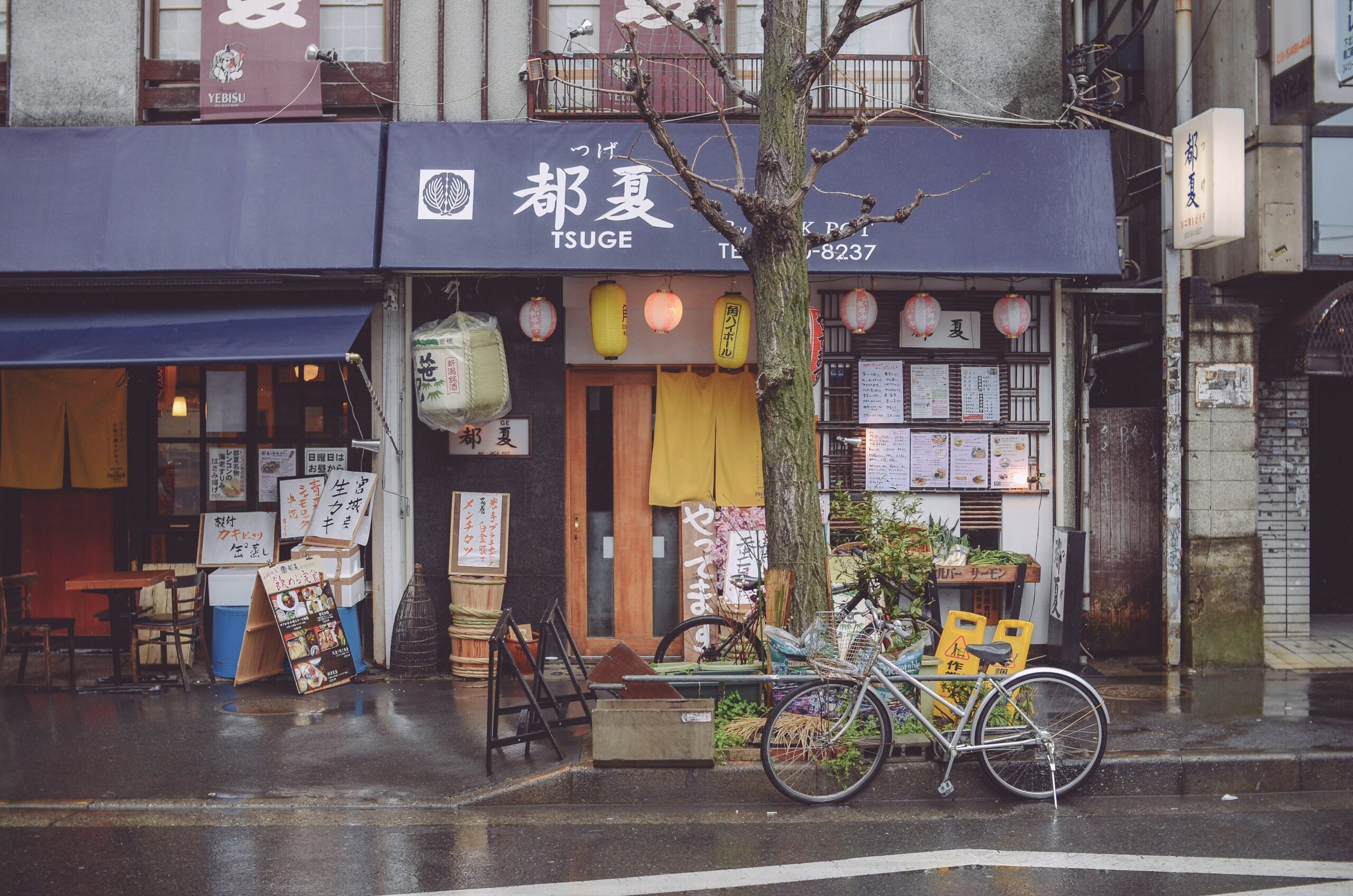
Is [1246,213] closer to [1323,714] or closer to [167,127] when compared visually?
[1323,714]

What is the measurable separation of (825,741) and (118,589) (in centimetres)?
674

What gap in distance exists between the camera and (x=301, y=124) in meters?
9.87

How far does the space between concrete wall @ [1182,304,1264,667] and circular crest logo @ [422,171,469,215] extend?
7.26 m

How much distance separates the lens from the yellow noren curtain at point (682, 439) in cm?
1058

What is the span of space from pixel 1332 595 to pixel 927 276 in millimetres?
7228

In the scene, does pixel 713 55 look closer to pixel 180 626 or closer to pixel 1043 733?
pixel 1043 733

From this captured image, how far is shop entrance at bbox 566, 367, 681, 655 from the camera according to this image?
10750 mm

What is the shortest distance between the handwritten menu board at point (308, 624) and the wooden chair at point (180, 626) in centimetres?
85

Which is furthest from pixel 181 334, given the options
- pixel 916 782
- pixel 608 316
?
pixel 916 782

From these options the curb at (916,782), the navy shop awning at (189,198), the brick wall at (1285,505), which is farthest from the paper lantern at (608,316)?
the brick wall at (1285,505)

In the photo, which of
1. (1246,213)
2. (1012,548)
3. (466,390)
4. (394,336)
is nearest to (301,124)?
(394,336)

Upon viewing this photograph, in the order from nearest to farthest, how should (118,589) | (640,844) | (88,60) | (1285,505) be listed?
(640,844) < (118,589) < (88,60) < (1285,505)

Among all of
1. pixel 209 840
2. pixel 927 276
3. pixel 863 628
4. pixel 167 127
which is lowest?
pixel 209 840

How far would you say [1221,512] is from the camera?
1034 centimetres
